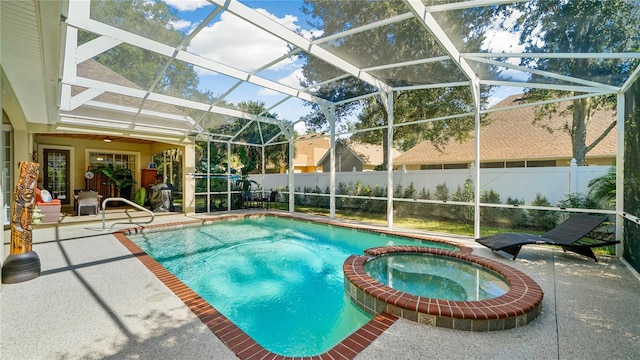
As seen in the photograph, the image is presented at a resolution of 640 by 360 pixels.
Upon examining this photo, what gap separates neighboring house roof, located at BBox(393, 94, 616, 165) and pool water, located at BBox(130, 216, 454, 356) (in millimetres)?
9493

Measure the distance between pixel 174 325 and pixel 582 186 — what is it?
10970mm

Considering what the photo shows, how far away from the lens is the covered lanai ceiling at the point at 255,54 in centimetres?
436

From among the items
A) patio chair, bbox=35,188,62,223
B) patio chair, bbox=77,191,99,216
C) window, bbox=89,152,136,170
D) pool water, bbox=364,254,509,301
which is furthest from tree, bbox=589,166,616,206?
window, bbox=89,152,136,170

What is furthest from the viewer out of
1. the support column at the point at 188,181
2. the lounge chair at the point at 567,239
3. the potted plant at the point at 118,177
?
the potted plant at the point at 118,177

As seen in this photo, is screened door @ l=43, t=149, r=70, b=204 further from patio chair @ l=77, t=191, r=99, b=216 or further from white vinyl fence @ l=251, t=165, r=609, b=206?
white vinyl fence @ l=251, t=165, r=609, b=206

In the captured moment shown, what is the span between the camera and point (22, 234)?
14.6ft

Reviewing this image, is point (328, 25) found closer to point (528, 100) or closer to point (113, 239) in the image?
point (113, 239)

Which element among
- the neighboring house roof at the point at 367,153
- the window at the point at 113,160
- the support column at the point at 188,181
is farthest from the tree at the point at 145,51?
the neighboring house roof at the point at 367,153

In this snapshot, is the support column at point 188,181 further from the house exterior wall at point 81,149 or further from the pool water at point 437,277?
the pool water at point 437,277

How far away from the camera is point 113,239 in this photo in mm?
7355

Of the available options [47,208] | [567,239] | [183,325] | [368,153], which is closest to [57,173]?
[47,208]

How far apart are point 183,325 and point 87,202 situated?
418 inches

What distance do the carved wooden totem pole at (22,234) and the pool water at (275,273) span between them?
2089 mm

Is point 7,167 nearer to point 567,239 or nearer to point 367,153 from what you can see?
point 567,239
